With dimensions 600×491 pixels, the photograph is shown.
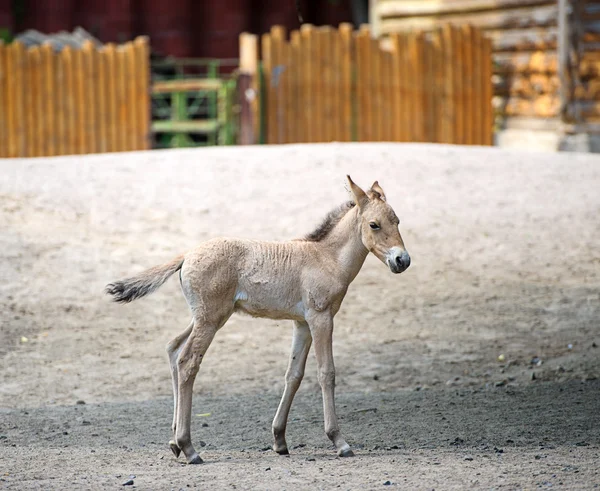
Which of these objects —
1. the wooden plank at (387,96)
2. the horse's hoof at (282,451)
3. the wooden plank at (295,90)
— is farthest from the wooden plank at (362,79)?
the horse's hoof at (282,451)

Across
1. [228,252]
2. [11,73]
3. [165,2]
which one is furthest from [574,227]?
[165,2]

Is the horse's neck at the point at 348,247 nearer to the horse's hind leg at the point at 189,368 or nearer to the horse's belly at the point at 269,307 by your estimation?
the horse's belly at the point at 269,307

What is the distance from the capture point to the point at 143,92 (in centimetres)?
1532

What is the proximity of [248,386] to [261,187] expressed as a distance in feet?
15.3

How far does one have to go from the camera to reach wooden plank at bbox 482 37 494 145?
53.9 feet

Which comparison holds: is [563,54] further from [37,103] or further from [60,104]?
[37,103]

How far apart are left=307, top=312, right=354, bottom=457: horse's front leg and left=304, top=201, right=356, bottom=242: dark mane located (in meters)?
0.56

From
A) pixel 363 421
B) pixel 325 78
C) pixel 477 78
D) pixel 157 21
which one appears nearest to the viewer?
pixel 363 421

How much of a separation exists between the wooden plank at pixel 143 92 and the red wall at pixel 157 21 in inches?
329

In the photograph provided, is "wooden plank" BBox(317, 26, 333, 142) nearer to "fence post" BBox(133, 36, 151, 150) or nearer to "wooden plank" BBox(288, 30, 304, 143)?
"wooden plank" BBox(288, 30, 304, 143)

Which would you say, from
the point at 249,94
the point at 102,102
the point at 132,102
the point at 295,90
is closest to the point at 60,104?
the point at 102,102

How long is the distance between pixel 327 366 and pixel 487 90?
11.5 m

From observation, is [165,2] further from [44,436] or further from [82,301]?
[44,436]

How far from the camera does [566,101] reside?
16094 mm
